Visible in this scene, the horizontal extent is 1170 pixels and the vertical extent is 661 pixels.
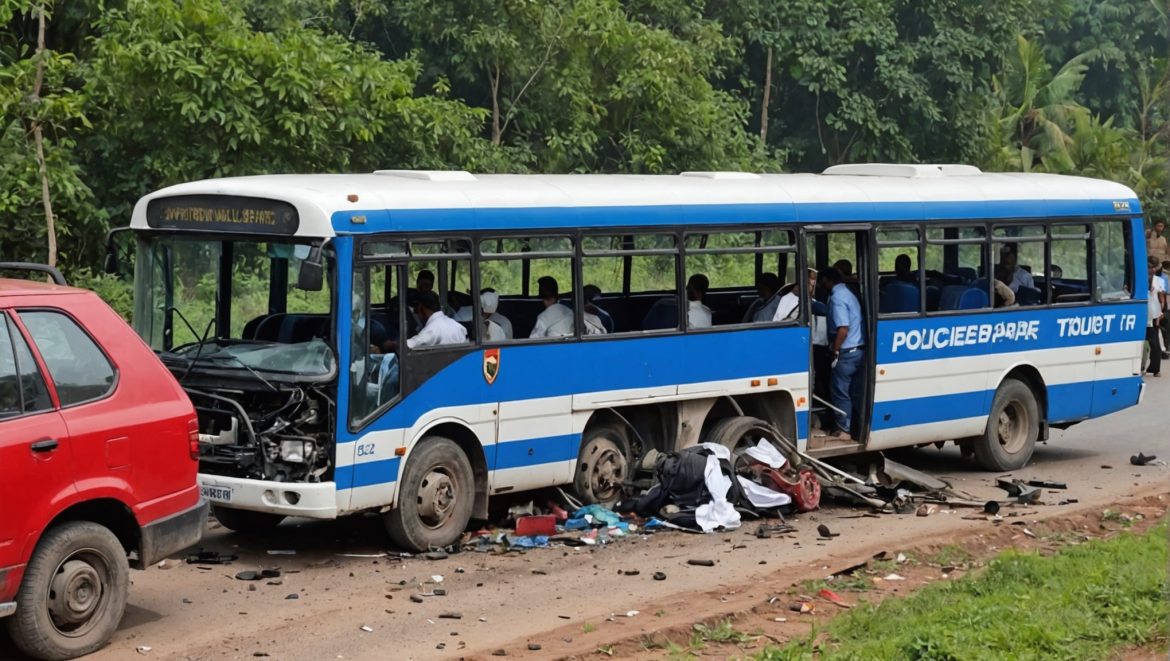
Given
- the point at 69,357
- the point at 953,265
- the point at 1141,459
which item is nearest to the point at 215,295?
the point at 69,357

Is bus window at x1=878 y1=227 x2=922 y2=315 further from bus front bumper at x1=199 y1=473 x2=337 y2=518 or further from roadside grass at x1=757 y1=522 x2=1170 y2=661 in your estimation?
bus front bumper at x1=199 y1=473 x2=337 y2=518

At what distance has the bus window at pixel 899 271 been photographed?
14594 mm

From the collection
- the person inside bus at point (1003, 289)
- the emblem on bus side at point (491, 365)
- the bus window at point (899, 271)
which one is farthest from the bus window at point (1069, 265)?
the emblem on bus side at point (491, 365)

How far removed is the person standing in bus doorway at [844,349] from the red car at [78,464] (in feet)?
22.1

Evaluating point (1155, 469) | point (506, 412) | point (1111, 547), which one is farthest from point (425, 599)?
point (1155, 469)

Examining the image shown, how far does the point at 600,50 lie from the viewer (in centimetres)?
2598

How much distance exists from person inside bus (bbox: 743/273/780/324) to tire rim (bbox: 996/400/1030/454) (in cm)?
322

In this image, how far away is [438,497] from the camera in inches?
449

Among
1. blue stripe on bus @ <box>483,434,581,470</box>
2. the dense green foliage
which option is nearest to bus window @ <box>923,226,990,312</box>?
blue stripe on bus @ <box>483,434,581,470</box>

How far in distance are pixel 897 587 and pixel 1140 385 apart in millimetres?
7452

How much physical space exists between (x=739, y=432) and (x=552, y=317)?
1.93 m

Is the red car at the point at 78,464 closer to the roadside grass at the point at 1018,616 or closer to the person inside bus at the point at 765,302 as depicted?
the roadside grass at the point at 1018,616

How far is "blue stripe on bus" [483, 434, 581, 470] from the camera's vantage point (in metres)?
11.8

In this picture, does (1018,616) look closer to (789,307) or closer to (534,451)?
(534,451)
